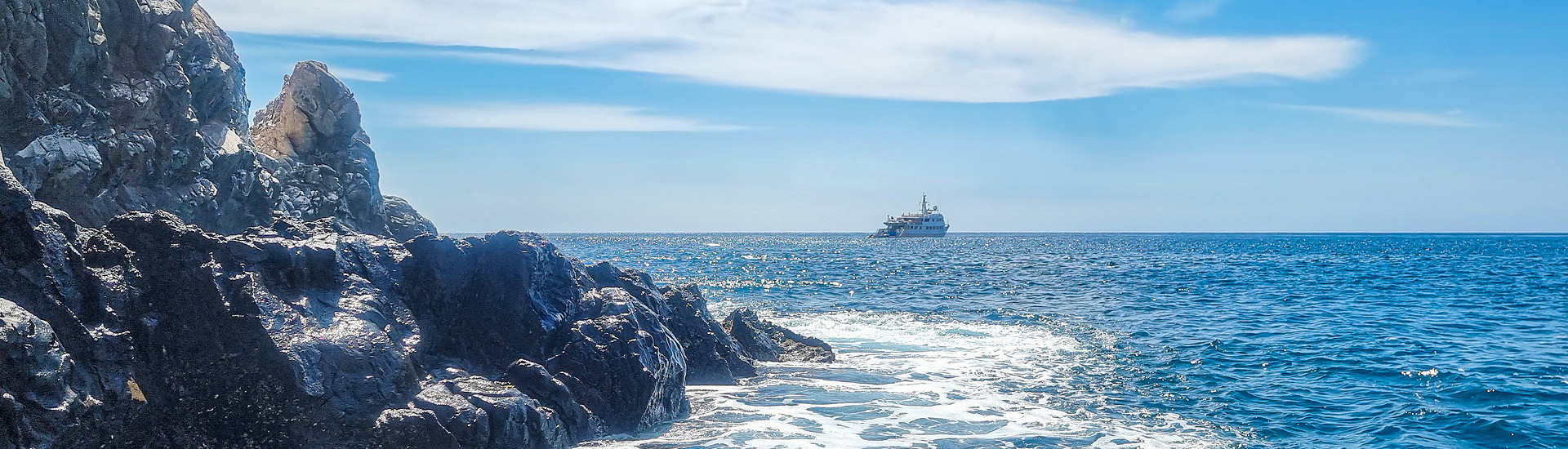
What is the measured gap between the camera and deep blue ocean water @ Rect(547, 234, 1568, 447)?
50.5 ft

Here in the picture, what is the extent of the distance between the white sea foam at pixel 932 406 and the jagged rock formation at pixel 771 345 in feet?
1.99

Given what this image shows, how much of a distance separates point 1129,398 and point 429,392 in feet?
45.5

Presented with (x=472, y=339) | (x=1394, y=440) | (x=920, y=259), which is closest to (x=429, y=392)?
(x=472, y=339)

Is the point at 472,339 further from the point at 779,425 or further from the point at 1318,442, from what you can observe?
the point at 1318,442

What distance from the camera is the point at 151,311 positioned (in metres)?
11.8

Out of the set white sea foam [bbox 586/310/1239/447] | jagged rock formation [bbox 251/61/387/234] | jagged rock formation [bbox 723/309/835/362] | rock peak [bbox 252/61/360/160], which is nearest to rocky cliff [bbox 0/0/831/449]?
jagged rock formation [bbox 723/309/835/362]

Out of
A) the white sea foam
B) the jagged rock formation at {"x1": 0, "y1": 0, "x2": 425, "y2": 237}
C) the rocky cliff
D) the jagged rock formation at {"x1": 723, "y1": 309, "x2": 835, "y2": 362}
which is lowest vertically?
the white sea foam

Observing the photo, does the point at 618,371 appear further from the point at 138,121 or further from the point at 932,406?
the point at 138,121

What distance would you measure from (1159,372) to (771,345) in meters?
9.91

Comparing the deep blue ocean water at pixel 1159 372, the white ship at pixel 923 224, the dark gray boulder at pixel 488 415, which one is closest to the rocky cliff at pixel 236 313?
the dark gray boulder at pixel 488 415

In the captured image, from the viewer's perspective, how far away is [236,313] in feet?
39.3

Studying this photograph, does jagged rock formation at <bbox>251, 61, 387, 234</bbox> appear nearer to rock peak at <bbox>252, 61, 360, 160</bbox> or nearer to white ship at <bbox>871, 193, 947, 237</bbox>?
rock peak at <bbox>252, 61, 360, 160</bbox>

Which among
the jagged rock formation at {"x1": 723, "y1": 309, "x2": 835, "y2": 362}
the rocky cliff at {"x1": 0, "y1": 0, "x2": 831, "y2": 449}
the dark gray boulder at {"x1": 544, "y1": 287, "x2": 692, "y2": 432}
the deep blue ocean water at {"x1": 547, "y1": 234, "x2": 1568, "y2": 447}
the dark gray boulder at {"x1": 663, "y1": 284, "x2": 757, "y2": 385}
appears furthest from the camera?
the jagged rock formation at {"x1": 723, "y1": 309, "x2": 835, "y2": 362}

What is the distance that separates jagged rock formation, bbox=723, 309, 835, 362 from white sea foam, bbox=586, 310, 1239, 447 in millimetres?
608
